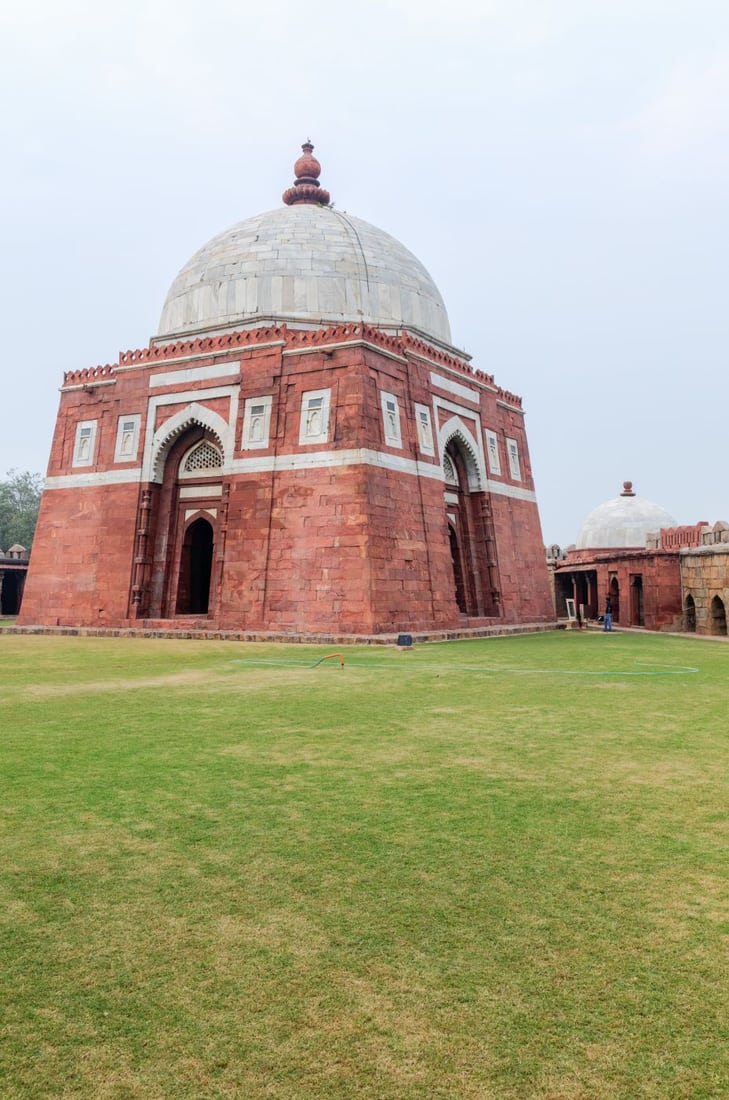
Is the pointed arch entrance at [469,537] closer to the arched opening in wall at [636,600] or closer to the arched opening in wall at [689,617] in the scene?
the arched opening in wall at [689,617]

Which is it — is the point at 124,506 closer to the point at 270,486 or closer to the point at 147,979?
the point at 270,486

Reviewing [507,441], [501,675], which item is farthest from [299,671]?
[507,441]

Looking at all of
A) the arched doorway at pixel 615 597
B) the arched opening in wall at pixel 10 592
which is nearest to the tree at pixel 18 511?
the arched opening in wall at pixel 10 592

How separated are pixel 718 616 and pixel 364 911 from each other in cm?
1906

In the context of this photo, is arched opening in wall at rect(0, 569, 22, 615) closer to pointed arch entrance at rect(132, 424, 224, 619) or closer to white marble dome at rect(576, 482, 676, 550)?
pointed arch entrance at rect(132, 424, 224, 619)

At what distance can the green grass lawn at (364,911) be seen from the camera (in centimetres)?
193

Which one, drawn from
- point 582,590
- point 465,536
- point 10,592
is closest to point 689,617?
point 465,536

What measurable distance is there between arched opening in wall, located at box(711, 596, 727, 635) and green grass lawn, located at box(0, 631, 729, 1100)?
1480cm

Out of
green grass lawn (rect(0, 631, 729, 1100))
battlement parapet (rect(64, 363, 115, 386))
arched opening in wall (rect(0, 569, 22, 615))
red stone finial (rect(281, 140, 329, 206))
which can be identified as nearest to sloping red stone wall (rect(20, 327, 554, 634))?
battlement parapet (rect(64, 363, 115, 386))

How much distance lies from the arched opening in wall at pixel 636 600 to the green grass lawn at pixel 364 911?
1901 cm

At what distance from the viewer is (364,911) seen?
2730 millimetres

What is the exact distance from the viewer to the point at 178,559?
19812 mm

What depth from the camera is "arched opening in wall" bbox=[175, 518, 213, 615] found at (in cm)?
1973

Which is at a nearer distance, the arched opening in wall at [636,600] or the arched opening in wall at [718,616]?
the arched opening in wall at [718,616]
